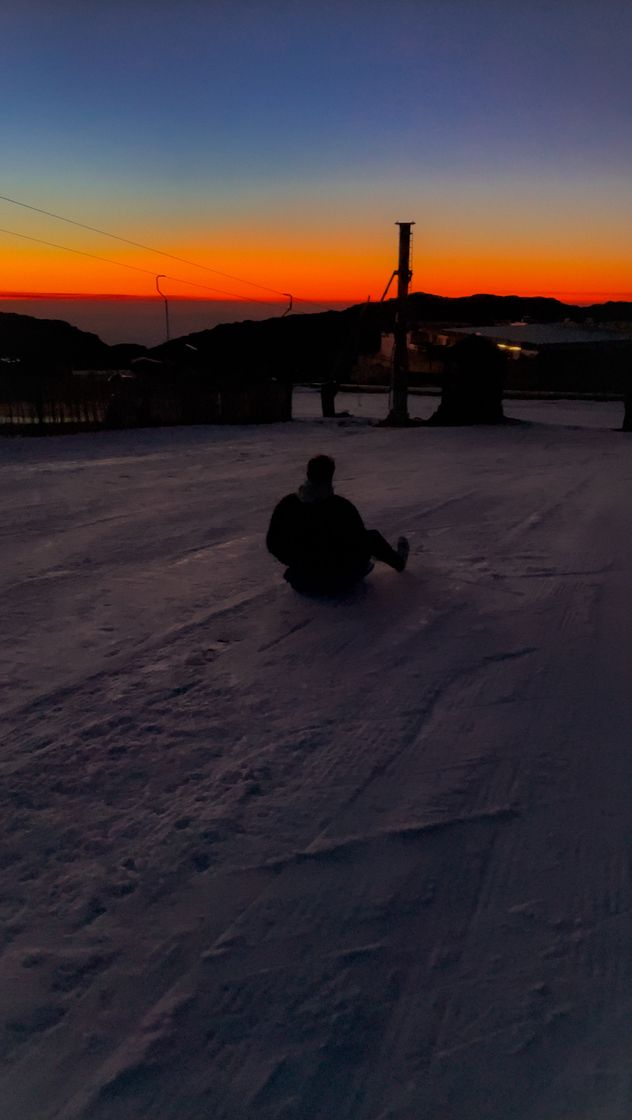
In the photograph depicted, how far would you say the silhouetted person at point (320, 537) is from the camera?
5.48m

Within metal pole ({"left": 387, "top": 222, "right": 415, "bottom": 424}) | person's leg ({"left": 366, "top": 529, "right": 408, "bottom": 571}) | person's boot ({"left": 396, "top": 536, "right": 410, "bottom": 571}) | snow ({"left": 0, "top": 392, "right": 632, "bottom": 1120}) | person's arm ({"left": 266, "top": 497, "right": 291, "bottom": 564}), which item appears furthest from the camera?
metal pole ({"left": 387, "top": 222, "right": 415, "bottom": 424})

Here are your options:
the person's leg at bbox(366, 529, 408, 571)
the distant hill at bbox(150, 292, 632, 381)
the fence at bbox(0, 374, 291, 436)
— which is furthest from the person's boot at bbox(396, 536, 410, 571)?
the distant hill at bbox(150, 292, 632, 381)

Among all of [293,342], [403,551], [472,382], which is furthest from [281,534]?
[293,342]

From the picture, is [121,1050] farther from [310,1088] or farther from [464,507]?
[464,507]

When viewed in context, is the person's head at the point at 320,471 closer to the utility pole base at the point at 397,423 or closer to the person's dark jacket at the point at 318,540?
the person's dark jacket at the point at 318,540

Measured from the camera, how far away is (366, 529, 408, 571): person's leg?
5773mm

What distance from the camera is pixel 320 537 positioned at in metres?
5.51

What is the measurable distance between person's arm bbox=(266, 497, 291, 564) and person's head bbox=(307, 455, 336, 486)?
0.30 m

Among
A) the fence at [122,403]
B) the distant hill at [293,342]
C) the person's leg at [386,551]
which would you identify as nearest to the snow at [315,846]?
the person's leg at [386,551]

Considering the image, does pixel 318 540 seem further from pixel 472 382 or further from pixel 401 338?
pixel 401 338

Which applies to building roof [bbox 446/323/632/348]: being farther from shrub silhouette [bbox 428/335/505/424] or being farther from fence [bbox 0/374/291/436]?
fence [bbox 0/374/291/436]

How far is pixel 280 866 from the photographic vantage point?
2748 millimetres

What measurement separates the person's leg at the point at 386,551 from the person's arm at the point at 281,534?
558mm

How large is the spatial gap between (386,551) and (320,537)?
623mm
